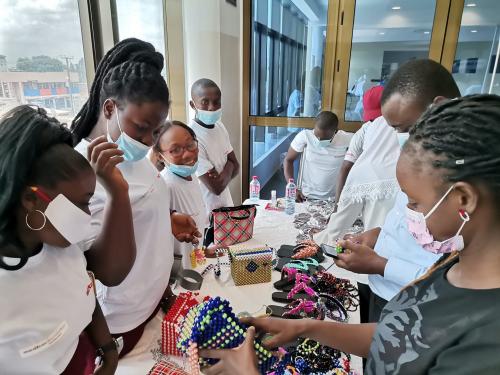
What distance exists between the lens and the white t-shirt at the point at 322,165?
3461 millimetres

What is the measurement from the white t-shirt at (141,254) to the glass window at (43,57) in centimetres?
79

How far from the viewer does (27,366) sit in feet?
2.91

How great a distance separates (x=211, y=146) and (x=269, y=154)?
3.04 meters

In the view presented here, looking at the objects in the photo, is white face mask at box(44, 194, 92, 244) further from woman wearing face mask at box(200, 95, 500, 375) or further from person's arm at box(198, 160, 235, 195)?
person's arm at box(198, 160, 235, 195)

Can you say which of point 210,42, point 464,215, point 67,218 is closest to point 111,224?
point 67,218

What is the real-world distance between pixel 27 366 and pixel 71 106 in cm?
191

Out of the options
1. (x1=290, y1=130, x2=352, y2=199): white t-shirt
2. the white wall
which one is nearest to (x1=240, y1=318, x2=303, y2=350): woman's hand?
(x1=290, y1=130, x2=352, y2=199): white t-shirt

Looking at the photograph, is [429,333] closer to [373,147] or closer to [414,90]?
[414,90]

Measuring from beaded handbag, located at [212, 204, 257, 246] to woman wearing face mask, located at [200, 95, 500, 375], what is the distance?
1.33 meters

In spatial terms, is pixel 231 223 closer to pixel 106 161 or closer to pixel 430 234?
pixel 106 161

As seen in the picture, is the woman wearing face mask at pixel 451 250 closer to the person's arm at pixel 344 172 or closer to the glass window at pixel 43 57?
the glass window at pixel 43 57

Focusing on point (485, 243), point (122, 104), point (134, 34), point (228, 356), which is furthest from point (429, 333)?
point (134, 34)

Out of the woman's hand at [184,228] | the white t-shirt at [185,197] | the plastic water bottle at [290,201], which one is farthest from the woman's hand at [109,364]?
the plastic water bottle at [290,201]

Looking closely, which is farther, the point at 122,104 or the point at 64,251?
the point at 122,104
